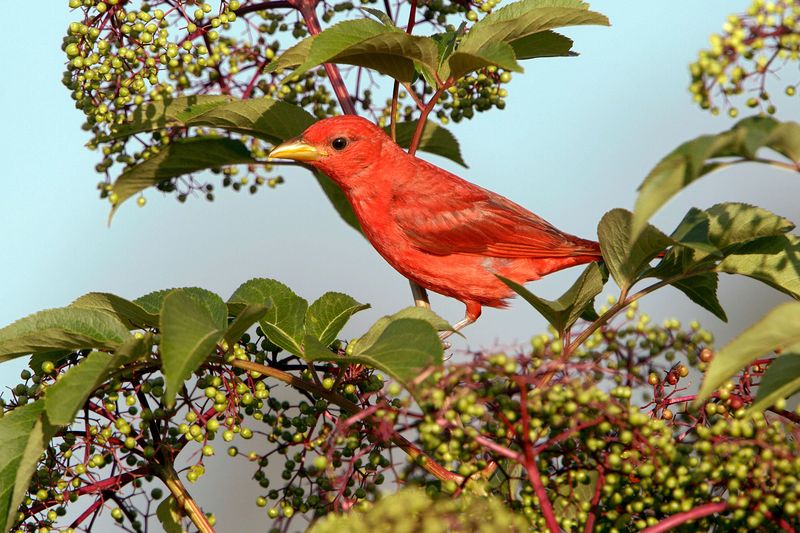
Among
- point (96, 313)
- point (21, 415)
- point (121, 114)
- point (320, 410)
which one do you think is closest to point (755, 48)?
point (320, 410)

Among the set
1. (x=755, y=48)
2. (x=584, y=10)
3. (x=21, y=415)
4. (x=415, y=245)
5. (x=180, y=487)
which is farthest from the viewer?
(x=415, y=245)

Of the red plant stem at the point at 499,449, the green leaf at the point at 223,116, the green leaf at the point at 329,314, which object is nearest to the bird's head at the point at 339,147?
the green leaf at the point at 223,116

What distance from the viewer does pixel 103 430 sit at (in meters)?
2.62

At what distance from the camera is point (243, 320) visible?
2.43 m

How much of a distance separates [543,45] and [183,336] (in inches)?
61.8

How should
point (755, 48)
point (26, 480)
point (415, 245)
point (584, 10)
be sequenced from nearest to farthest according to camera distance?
point (755, 48)
point (26, 480)
point (584, 10)
point (415, 245)

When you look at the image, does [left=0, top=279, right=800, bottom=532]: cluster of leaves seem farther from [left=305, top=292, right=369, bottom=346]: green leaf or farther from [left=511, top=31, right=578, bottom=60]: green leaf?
[left=511, top=31, right=578, bottom=60]: green leaf

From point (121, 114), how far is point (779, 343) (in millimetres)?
2374

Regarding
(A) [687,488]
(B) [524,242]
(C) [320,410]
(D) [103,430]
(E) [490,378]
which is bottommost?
(A) [687,488]

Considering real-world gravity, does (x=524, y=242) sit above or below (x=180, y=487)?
above

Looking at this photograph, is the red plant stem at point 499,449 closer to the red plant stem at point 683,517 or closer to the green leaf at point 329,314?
the red plant stem at point 683,517

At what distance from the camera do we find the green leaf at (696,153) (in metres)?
1.75

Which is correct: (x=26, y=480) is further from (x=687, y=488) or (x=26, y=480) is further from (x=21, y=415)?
(x=687, y=488)

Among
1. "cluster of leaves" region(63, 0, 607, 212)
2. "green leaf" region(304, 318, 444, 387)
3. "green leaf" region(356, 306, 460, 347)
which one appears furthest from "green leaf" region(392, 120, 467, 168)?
"green leaf" region(304, 318, 444, 387)
